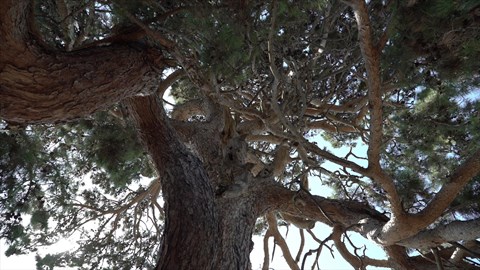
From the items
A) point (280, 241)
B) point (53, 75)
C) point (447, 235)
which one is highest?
point (280, 241)

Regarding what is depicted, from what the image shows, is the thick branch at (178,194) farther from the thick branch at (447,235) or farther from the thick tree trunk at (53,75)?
the thick branch at (447,235)

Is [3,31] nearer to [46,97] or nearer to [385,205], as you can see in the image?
[46,97]

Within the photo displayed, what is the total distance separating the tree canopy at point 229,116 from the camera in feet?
6.73

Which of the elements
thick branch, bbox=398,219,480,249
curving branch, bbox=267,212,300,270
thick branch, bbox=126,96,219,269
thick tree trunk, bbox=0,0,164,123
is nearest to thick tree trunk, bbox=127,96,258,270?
thick branch, bbox=126,96,219,269

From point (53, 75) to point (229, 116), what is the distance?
2663 mm

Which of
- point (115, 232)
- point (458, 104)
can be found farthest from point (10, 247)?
point (458, 104)

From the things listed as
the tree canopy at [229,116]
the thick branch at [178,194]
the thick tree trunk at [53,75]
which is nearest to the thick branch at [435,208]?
the tree canopy at [229,116]

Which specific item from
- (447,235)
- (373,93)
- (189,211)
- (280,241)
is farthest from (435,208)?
(280,241)

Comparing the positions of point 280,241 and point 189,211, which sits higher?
point 280,241

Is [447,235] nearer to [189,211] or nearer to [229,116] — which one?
[189,211]

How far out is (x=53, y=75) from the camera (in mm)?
1807

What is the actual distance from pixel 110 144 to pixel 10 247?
1666mm

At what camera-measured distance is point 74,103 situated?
1.96 metres

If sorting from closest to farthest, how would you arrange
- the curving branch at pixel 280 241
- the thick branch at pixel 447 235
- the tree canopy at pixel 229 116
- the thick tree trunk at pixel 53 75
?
the thick tree trunk at pixel 53 75 < the tree canopy at pixel 229 116 < the thick branch at pixel 447 235 < the curving branch at pixel 280 241
